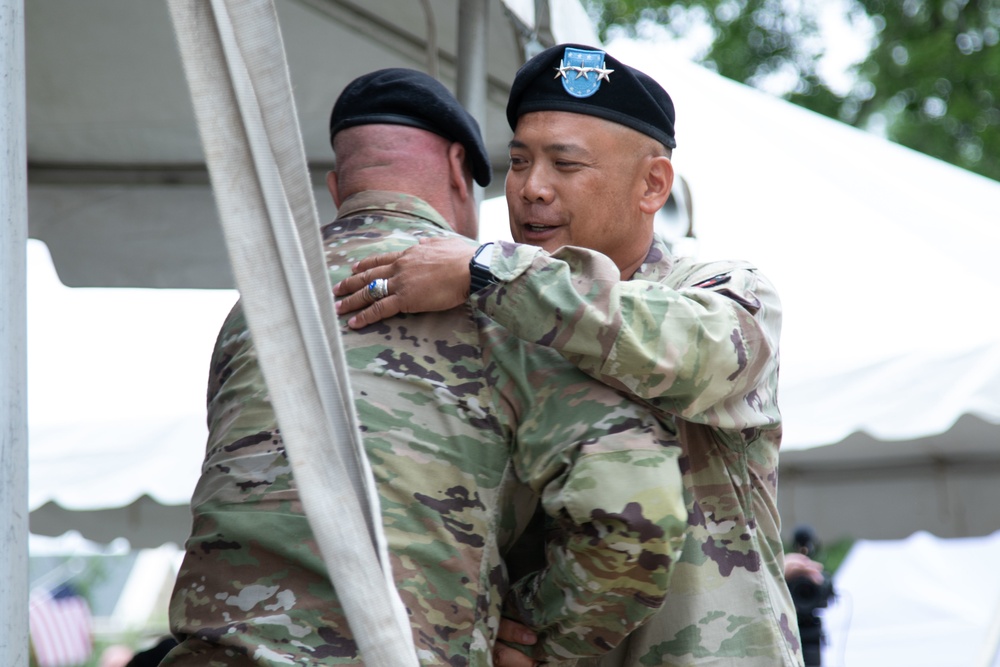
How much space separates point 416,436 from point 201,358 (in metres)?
4.02

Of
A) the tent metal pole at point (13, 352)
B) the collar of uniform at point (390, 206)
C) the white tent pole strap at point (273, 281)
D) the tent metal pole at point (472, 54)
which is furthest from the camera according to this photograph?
the tent metal pole at point (472, 54)

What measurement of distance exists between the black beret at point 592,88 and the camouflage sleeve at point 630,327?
0.49 meters

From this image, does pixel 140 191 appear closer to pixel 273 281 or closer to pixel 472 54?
pixel 472 54

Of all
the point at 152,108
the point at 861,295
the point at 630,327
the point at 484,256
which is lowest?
the point at 630,327

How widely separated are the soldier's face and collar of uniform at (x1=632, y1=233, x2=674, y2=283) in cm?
7

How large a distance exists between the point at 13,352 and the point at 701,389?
96 centimetres

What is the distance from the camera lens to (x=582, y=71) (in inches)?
87.2

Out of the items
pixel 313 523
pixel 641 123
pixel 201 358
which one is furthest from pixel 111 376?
pixel 313 523

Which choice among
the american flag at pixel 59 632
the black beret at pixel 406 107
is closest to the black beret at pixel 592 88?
the black beret at pixel 406 107

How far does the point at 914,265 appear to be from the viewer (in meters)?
4.91

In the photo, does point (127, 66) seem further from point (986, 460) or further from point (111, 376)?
point (986, 460)

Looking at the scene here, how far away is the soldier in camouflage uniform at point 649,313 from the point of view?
1.76 meters

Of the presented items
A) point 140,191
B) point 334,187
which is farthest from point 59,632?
point 334,187

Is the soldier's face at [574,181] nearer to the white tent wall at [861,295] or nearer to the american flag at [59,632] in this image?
the white tent wall at [861,295]
